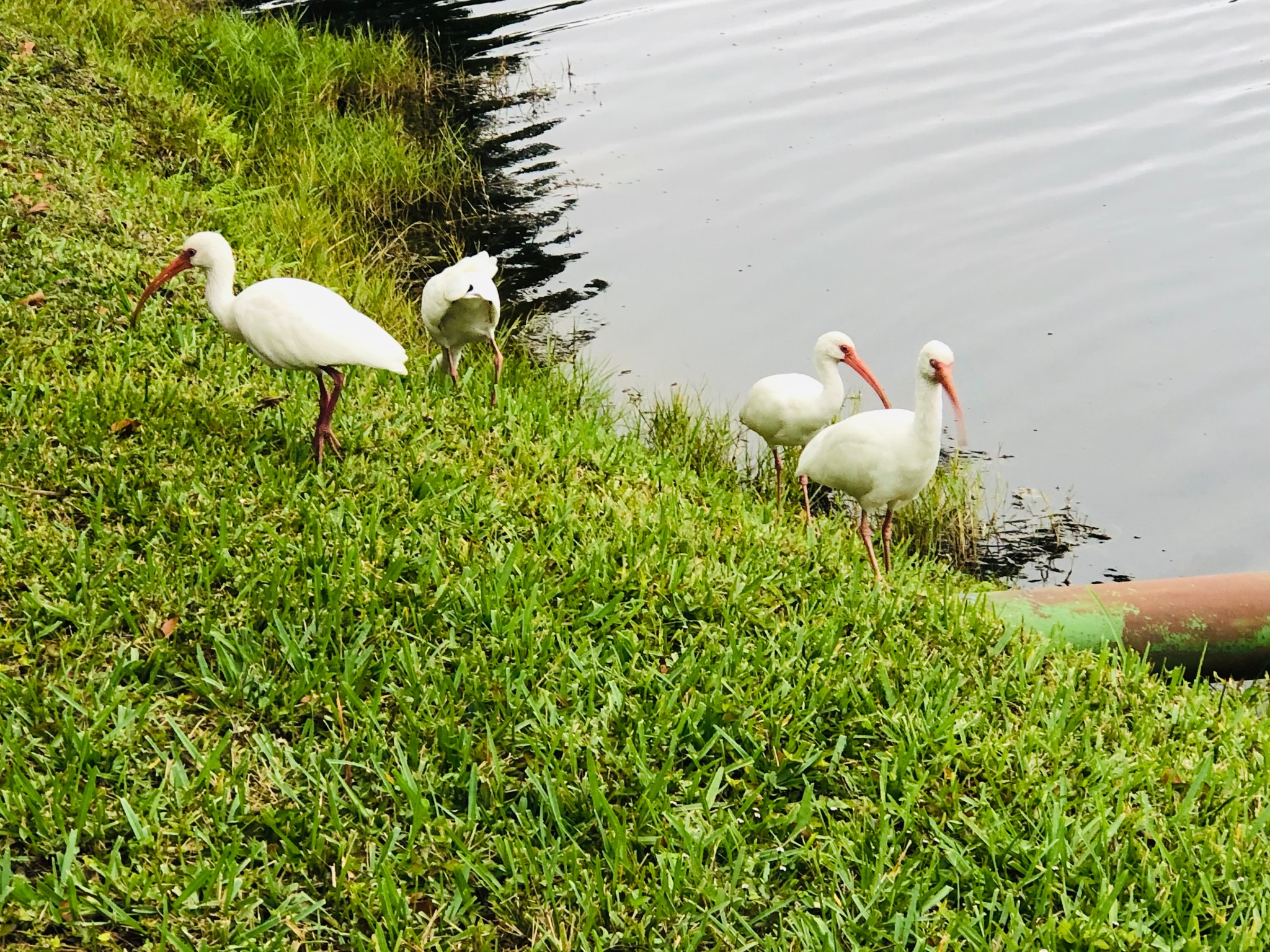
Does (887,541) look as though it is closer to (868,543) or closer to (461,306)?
(868,543)

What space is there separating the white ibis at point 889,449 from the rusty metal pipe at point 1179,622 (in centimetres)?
75

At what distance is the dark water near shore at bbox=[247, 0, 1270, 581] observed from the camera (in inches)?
286

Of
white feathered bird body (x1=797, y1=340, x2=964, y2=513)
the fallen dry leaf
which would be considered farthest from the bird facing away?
white feathered bird body (x1=797, y1=340, x2=964, y2=513)

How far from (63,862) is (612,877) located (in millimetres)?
1201

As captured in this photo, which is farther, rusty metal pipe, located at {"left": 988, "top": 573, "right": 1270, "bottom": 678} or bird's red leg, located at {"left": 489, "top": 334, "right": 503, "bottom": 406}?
bird's red leg, located at {"left": 489, "top": 334, "right": 503, "bottom": 406}

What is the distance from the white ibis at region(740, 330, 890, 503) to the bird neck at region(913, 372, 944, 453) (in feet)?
3.37

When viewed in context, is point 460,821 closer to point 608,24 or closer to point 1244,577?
point 1244,577

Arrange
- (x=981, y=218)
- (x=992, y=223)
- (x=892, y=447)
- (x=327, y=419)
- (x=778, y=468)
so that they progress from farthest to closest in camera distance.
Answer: (x=981, y=218) → (x=992, y=223) → (x=778, y=468) → (x=892, y=447) → (x=327, y=419)

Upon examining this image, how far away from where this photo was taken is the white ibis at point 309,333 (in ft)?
13.1

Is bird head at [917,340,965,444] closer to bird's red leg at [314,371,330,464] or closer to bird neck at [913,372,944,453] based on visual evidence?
bird neck at [913,372,944,453]

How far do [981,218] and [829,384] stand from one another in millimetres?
4558

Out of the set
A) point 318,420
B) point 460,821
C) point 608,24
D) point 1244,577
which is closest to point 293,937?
point 460,821

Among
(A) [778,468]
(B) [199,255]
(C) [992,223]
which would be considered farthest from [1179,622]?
(C) [992,223]

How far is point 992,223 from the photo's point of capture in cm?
962
